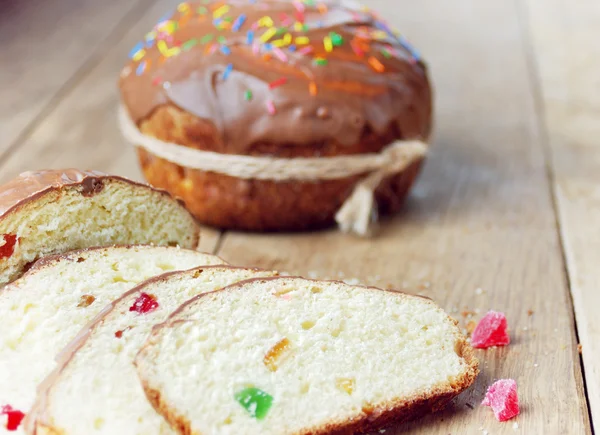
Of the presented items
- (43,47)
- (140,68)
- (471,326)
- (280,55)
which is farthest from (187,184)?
(43,47)

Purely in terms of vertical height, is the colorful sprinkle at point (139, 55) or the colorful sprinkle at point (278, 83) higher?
the colorful sprinkle at point (139, 55)

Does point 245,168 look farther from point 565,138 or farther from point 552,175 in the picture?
point 565,138

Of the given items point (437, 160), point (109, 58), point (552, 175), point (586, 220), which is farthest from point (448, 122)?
point (109, 58)

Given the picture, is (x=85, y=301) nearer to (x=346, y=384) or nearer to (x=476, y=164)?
(x=346, y=384)

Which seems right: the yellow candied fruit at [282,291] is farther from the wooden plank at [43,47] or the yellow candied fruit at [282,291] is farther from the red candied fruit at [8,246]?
the wooden plank at [43,47]

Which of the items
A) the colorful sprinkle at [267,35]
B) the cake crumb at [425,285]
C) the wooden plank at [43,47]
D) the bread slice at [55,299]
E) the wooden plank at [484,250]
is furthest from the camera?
the wooden plank at [43,47]

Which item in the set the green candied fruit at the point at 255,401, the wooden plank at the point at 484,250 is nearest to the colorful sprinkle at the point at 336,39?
the wooden plank at the point at 484,250
